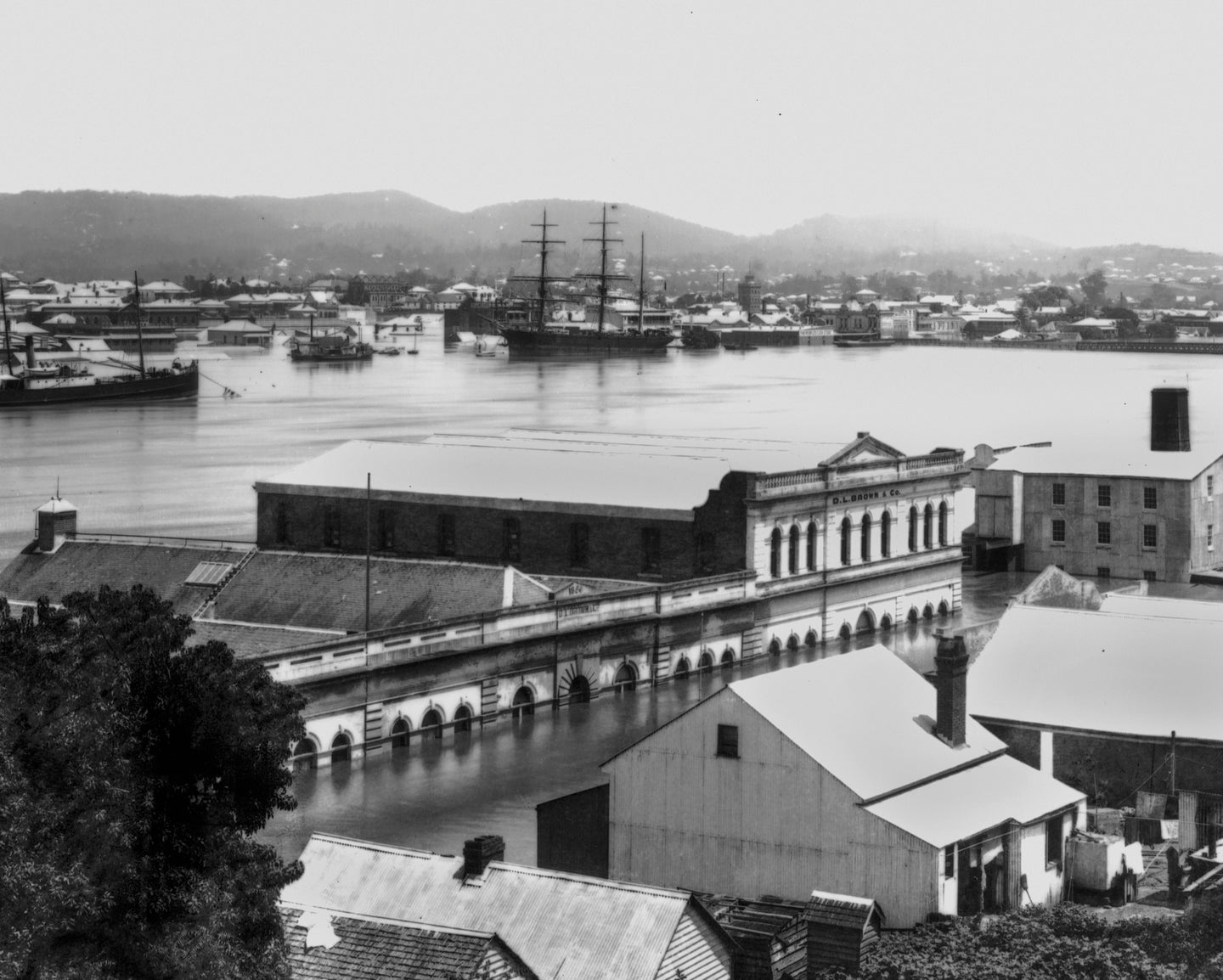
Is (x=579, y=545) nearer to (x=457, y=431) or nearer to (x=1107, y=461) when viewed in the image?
(x=1107, y=461)

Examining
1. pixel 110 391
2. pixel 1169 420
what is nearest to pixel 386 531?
pixel 1169 420

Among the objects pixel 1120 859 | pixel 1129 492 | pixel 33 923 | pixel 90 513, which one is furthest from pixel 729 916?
pixel 90 513

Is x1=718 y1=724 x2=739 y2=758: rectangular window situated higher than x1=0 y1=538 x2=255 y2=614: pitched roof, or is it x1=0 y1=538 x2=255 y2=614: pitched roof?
x1=718 y1=724 x2=739 y2=758: rectangular window

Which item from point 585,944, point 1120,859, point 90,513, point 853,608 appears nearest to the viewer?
point 585,944

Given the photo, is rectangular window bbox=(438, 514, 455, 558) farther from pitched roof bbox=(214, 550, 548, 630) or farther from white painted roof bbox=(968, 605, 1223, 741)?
white painted roof bbox=(968, 605, 1223, 741)

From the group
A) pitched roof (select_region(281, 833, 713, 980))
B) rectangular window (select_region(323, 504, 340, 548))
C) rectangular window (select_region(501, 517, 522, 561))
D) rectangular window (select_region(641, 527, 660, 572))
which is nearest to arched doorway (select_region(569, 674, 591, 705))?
rectangular window (select_region(641, 527, 660, 572))

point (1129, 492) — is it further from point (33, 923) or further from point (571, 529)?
point (33, 923)

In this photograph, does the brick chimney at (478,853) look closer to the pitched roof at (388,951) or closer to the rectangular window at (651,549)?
the pitched roof at (388,951)
